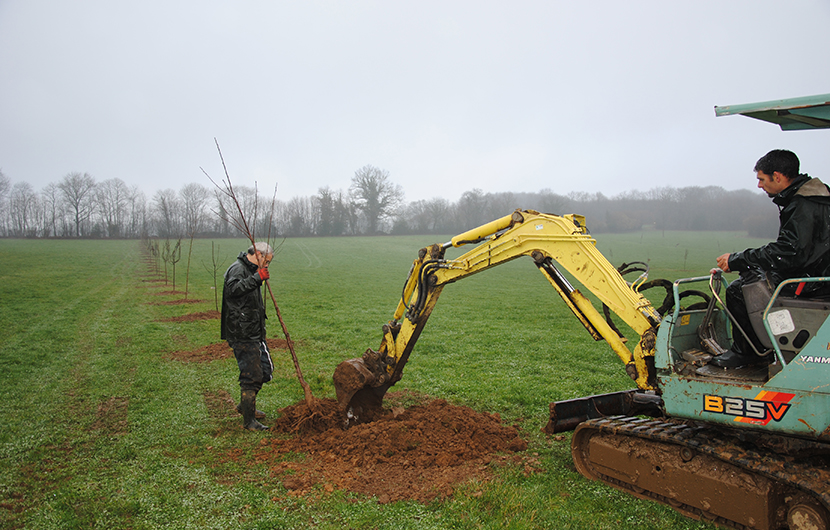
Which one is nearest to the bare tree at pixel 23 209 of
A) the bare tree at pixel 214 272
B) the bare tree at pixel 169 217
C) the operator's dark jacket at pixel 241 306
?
the bare tree at pixel 169 217

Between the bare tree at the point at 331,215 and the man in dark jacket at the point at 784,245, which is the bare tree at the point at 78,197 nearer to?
the bare tree at the point at 331,215

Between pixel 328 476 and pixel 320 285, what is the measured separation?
22162 mm

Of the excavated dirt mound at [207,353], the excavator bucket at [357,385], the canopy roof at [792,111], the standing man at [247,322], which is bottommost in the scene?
the excavated dirt mound at [207,353]

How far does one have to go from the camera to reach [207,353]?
38.0 ft

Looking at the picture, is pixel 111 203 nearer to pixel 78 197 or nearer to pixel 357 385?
pixel 78 197

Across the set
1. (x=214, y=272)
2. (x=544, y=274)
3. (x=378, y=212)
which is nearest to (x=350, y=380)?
(x=544, y=274)

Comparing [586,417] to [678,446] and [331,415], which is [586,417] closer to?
[678,446]

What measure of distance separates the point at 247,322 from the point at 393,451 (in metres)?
2.77

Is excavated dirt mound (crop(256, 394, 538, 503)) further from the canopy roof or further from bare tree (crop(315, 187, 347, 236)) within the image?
bare tree (crop(315, 187, 347, 236))

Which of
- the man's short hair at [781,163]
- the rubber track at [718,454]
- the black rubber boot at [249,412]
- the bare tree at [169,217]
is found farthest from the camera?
the bare tree at [169,217]

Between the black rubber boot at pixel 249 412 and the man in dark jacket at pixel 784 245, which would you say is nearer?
the man in dark jacket at pixel 784 245

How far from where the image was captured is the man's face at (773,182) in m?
4.11

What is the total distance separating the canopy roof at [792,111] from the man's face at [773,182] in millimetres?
501

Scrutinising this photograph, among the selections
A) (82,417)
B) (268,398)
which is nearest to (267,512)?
(268,398)
